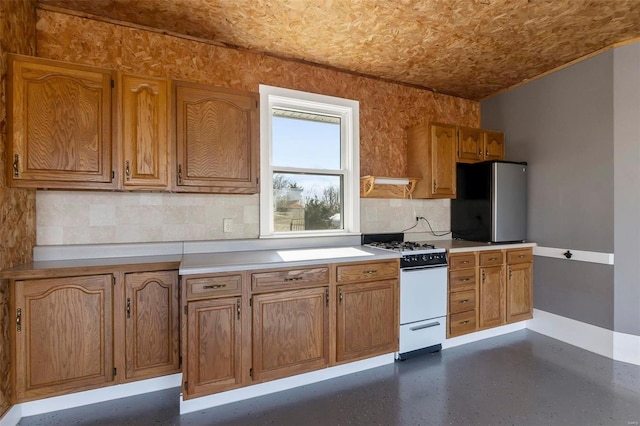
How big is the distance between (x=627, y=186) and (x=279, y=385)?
11.0ft

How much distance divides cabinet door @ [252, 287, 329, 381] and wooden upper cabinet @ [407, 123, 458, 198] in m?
1.75

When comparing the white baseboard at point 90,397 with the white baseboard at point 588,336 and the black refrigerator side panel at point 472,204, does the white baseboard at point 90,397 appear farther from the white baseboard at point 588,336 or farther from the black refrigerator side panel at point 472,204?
the white baseboard at point 588,336

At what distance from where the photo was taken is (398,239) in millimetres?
3311

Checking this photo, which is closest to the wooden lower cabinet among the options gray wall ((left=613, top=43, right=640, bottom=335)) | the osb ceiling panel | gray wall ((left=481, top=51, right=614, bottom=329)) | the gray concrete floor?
gray wall ((left=481, top=51, right=614, bottom=329))

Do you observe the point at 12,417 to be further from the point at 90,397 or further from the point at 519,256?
the point at 519,256

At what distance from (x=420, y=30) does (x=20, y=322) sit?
3.42 metres

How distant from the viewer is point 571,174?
3.04m

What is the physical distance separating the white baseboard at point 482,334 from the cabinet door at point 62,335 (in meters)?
2.80

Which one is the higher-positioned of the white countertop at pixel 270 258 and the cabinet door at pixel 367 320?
the white countertop at pixel 270 258

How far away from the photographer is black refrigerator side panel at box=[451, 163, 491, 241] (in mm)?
3307

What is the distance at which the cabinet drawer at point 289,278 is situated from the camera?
2086mm

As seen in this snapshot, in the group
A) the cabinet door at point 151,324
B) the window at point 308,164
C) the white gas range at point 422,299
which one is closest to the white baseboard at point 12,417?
the cabinet door at point 151,324

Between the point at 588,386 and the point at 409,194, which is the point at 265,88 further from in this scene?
the point at 588,386

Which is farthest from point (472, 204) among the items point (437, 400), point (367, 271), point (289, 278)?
point (289, 278)
